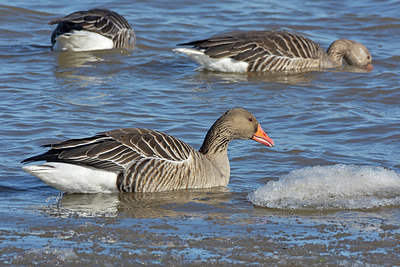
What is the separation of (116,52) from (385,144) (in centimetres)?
763

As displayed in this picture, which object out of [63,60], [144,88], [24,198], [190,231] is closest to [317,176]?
[190,231]

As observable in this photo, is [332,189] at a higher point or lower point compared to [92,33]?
lower

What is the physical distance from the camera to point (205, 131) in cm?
1084

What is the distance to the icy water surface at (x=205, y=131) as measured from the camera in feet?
20.0

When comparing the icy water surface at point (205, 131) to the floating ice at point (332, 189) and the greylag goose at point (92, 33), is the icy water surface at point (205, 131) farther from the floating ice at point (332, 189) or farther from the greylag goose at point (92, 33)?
the greylag goose at point (92, 33)

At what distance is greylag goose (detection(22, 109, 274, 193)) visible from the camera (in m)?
7.77

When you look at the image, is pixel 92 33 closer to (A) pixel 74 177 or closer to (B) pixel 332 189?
(A) pixel 74 177

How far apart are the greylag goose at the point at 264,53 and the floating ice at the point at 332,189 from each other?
6601mm

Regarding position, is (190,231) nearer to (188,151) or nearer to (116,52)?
(188,151)

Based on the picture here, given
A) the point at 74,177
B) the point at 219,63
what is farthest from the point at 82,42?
the point at 74,177

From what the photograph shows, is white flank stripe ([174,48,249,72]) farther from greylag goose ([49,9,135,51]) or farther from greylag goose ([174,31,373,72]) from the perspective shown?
greylag goose ([49,9,135,51])

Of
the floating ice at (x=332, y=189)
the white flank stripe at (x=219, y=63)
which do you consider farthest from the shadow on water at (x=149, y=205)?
the white flank stripe at (x=219, y=63)

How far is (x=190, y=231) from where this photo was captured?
6.49 metres

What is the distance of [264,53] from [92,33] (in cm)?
393
